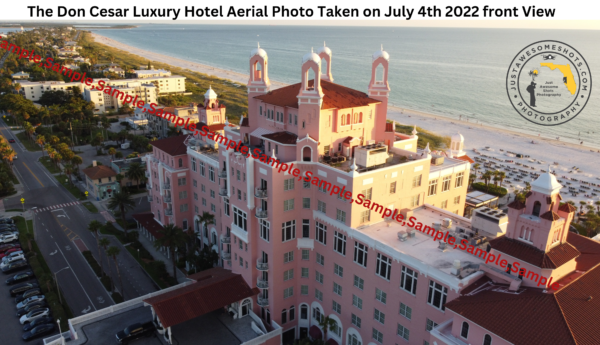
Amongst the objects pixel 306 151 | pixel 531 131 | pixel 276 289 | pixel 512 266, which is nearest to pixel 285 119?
pixel 306 151

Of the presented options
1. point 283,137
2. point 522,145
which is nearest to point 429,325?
point 283,137

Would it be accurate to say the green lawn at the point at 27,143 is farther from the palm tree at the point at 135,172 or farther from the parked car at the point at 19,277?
the parked car at the point at 19,277

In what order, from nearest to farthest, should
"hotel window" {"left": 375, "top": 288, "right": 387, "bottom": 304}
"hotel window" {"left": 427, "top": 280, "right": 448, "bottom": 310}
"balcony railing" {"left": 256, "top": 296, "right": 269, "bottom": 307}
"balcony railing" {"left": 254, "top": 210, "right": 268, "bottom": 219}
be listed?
"hotel window" {"left": 427, "top": 280, "right": 448, "bottom": 310}, "hotel window" {"left": 375, "top": 288, "right": 387, "bottom": 304}, "balcony railing" {"left": 254, "top": 210, "right": 268, "bottom": 219}, "balcony railing" {"left": 256, "top": 296, "right": 269, "bottom": 307}

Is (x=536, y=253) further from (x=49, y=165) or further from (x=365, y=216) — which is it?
(x=49, y=165)

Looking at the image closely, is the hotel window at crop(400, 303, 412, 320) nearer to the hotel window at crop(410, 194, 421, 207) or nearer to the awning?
the awning

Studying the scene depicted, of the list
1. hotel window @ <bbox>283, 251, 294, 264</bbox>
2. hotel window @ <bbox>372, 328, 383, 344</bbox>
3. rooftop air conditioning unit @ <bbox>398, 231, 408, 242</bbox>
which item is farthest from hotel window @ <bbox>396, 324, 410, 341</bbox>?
hotel window @ <bbox>283, 251, 294, 264</bbox>
